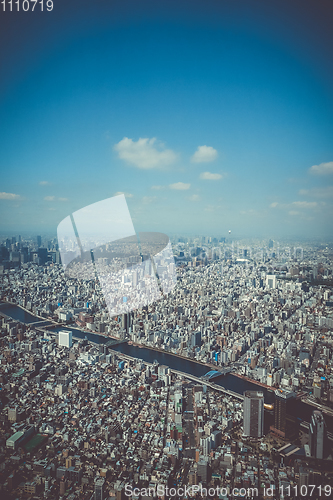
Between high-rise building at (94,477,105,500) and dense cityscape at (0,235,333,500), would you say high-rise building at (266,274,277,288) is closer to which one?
dense cityscape at (0,235,333,500)

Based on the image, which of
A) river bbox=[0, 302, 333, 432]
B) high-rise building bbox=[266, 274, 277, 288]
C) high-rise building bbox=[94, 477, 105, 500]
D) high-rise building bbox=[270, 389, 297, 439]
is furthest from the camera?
high-rise building bbox=[266, 274, 277, 288]

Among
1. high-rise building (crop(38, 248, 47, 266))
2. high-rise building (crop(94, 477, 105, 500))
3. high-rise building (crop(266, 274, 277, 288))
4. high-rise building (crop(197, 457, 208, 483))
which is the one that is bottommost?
high-rise building (crop(94, 477, 105, 500))

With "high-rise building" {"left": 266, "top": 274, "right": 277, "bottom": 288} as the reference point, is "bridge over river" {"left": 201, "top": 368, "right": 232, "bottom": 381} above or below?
below

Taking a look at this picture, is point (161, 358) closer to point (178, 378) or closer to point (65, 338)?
point (178, 378)

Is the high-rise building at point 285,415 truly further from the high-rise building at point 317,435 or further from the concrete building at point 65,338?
the concrete building at point 65,338

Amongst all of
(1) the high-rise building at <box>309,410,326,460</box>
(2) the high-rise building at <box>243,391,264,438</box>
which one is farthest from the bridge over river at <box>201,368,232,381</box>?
(1) the high-rise building at <box>309,410,326,460</box>

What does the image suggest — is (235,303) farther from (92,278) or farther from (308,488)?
(308,488)

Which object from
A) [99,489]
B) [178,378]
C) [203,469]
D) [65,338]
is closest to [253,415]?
[203,469]

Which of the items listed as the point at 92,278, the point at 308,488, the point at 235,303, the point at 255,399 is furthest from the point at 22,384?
the point at 235,303
